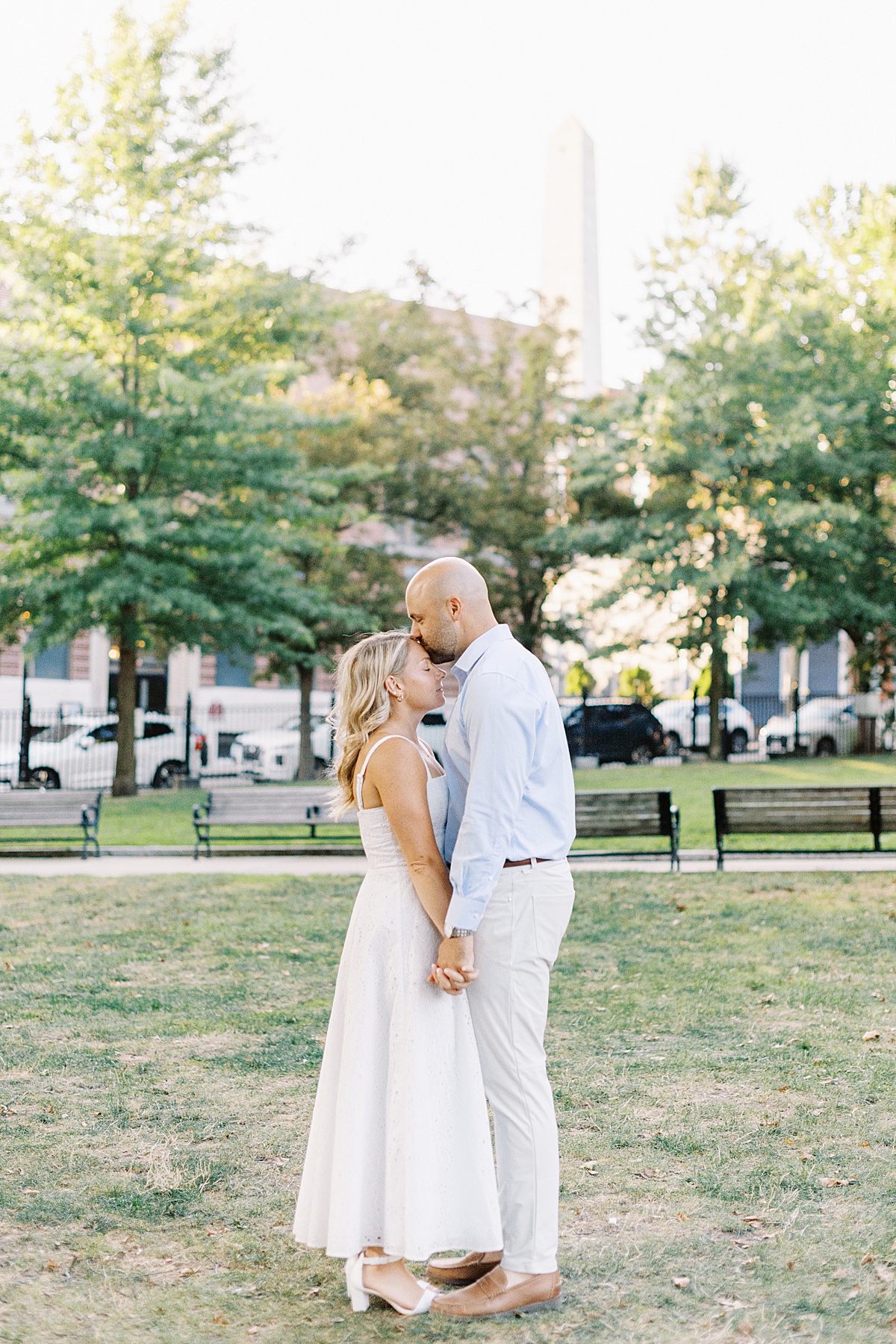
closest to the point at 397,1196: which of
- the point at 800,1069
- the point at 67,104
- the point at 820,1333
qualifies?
the point at 820,1333

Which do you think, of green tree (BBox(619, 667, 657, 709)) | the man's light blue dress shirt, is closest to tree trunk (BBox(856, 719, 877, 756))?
green tree (BBox(619, 667, 657, 709))

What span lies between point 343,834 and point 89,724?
37.7ft

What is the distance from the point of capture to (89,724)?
26.4 m

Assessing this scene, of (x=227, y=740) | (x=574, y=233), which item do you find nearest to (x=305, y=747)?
(x=227, y=740)

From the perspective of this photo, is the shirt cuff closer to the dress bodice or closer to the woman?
the woman

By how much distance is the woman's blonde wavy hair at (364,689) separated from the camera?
367cm

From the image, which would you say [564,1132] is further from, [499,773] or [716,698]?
[716,698]

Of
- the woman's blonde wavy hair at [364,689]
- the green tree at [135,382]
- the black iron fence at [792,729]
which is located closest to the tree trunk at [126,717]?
the green tree at [135,382]

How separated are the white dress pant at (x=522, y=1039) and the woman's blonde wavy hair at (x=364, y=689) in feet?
1.77

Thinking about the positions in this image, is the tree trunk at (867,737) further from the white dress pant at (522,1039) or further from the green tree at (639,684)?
the white dress pant at (522,1039)

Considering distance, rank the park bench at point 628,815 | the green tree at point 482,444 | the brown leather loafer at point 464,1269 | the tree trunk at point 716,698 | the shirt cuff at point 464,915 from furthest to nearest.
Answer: the tree trunk at point 716,698 < the green tree at point 482,444 < the park bench at point 628,815 < the brown leather loafer at point 464,1269 < the shirt cuff at point 464,915

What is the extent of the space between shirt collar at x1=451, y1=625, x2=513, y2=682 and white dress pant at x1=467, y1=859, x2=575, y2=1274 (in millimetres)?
569

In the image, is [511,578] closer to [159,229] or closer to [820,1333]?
[159,229]

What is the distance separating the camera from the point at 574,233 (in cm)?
4544
